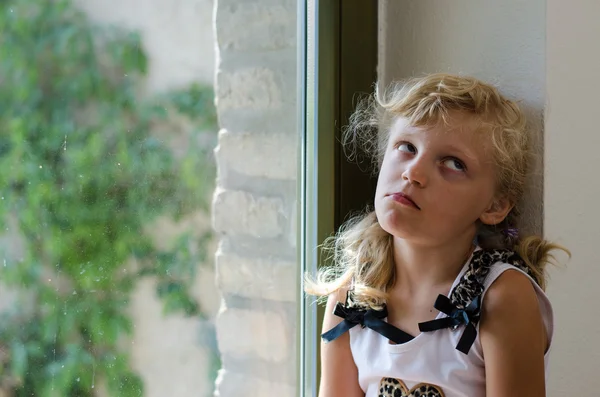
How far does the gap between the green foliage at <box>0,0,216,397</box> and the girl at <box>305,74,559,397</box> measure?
313mm

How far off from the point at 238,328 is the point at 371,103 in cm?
45

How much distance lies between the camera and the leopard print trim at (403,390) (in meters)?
1.16

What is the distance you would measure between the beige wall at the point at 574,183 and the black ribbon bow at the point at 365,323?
0.30m

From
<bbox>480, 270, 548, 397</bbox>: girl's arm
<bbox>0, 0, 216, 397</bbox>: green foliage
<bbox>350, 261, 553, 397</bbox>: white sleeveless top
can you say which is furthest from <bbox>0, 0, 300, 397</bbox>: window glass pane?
<bbox>480, 270, 548, 397</bbox>: girl's arm

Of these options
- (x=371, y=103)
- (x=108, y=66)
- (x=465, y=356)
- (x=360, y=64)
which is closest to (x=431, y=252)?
(x=465, y=356)

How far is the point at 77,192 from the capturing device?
1.14m

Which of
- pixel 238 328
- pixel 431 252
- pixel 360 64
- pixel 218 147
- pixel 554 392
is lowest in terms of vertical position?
pixel 554 392

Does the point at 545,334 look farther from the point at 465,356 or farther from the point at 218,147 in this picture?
the point at 218,147

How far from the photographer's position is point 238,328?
1406mm

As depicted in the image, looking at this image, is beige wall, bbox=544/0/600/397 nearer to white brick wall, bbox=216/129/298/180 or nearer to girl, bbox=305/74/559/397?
girl, bbox=305/74/559/397

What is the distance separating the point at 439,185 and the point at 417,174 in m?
0.04

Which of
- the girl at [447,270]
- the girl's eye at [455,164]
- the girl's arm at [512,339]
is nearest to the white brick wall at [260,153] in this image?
the girl at [447,270]

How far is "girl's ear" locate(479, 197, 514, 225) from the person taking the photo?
122 cm

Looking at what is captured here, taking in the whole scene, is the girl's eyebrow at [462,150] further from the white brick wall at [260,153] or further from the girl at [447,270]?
the white brick wall at [260,153]
